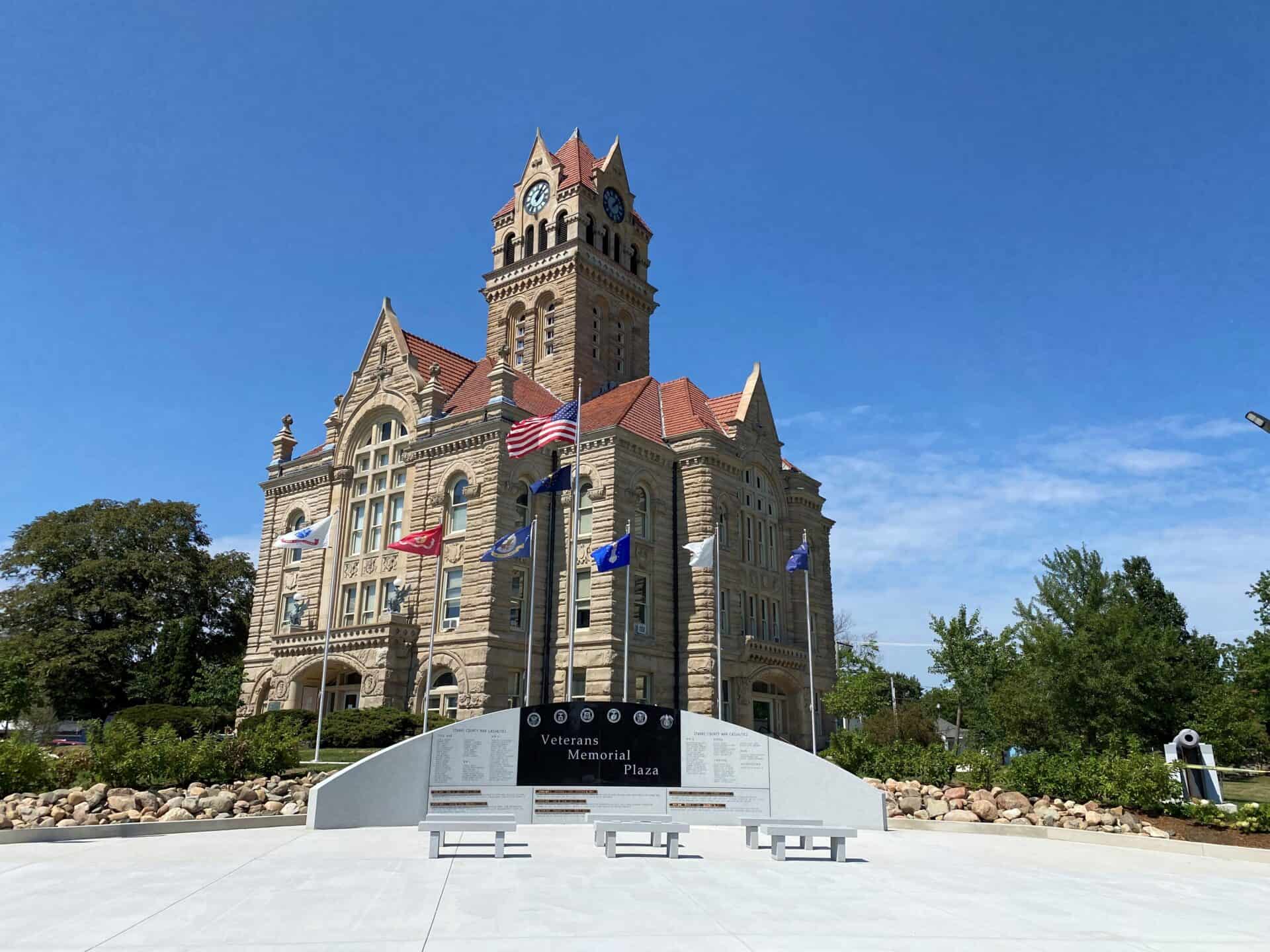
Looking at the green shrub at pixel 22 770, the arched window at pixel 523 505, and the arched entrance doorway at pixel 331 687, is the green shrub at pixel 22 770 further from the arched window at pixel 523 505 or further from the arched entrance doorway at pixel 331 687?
the arched window at pixel 523 505

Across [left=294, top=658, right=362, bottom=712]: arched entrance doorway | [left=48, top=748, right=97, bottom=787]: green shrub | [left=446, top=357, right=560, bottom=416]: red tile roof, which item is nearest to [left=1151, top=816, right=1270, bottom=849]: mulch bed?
[left=48, top=748, right=97, bottom=787]: green shrub

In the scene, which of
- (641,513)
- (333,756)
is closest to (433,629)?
(333,756)

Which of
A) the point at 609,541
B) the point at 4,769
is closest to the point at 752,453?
the point at 609,541

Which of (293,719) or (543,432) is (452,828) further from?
(293,719)

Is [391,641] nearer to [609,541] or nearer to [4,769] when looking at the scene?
[609,541]

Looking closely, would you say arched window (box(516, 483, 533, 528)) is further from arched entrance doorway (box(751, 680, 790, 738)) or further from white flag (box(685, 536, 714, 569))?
arched entrance doorway (box(751, 680, 790, 738))

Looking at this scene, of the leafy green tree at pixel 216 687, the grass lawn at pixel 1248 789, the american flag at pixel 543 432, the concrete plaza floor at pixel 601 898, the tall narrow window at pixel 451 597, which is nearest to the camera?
the concrete plaza floor at pixel 601 898

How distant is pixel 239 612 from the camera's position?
58969mm

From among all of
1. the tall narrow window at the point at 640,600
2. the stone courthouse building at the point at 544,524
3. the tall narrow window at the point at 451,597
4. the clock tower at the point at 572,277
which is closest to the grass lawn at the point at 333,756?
the stone courthouse building at the point at 544,524

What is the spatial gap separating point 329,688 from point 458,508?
416 inches

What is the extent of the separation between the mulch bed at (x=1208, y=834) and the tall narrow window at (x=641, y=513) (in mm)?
23353

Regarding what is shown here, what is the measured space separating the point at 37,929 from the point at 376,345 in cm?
3925

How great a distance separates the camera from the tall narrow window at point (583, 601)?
3703cm

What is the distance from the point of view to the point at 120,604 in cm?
5388
